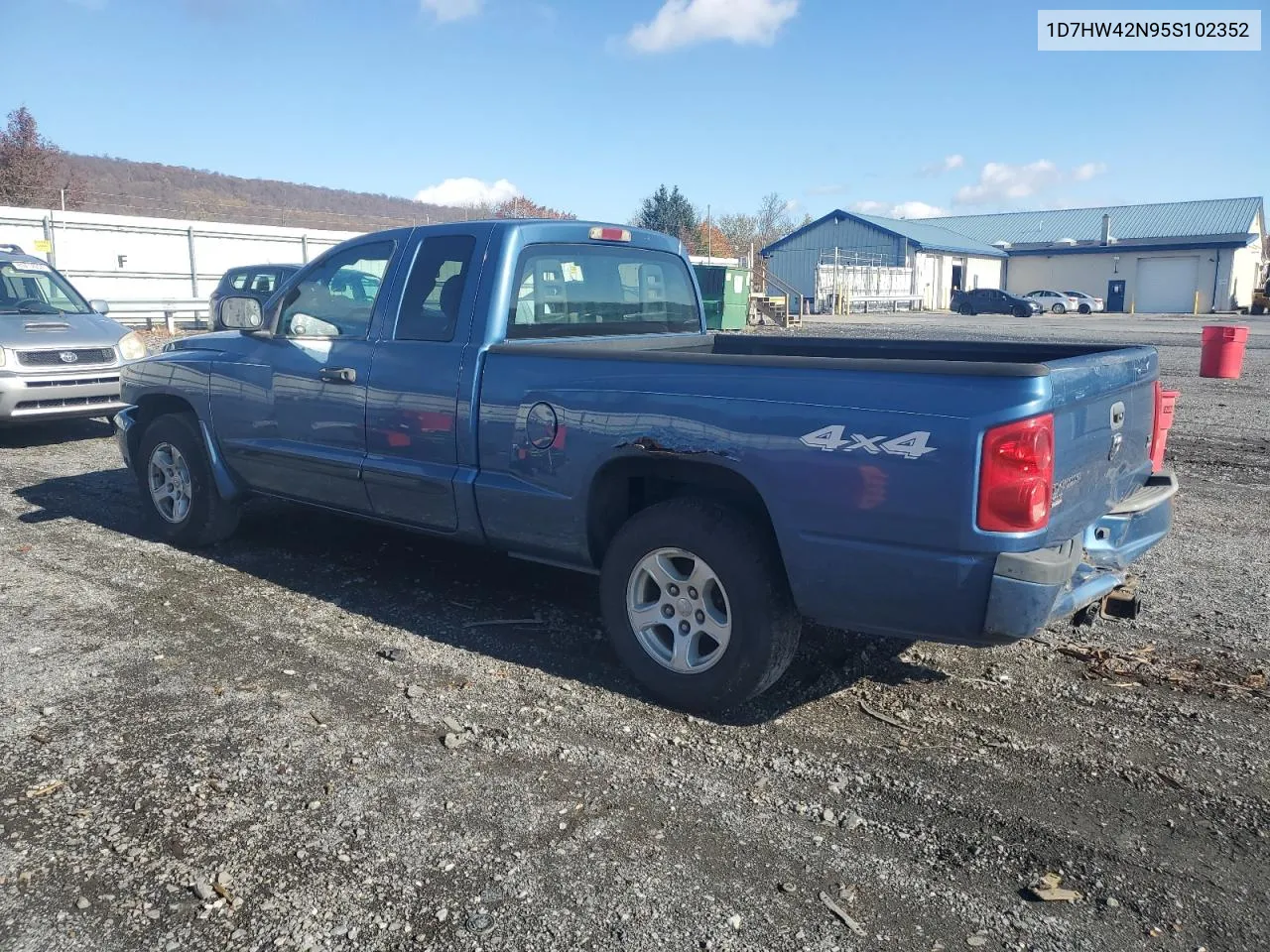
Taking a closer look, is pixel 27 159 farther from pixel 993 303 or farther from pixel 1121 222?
pixel 1121 222

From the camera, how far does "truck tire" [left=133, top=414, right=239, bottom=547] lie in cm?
631

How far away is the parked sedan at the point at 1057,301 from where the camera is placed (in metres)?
55.5

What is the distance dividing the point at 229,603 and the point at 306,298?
5.77ft

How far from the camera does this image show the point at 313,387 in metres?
5.50

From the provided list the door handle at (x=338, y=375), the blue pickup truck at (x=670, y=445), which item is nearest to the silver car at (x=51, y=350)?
the blue pickup truck at (x=670, y=445)

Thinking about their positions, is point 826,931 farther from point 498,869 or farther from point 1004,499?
point 1004,499

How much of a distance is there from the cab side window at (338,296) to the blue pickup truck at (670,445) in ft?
0.05

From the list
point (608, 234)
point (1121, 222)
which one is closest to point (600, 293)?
point (608, 234)

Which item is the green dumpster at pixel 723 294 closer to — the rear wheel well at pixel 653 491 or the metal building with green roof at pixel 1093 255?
the rear wheel well at pixel 653 491

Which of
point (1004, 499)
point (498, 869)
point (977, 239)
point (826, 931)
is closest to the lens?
point (826, 931)

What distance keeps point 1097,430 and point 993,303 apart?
170ft

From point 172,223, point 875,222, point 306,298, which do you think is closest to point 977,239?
point 875,222

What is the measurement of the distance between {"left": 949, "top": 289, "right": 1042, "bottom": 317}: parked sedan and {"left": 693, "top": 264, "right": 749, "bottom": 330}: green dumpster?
24.6 metres

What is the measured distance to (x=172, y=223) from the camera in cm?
2942
